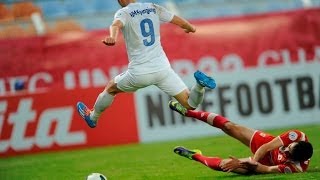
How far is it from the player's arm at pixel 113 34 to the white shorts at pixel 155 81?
0.67 m

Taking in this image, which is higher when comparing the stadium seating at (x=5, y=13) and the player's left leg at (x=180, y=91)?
the stadium seating at (x=5, y=13)

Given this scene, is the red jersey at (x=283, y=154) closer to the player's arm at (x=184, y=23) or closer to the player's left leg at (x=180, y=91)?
the player's left leg at (x=180, y=91)

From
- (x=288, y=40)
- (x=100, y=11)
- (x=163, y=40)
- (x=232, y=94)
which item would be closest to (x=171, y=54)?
(x=163, y=40)

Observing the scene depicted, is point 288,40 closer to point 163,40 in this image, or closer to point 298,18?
point 298,18

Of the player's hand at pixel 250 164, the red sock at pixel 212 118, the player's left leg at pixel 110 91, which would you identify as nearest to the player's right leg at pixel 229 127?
the red sock at pixel 212 118

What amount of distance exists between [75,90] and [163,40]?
1.98m

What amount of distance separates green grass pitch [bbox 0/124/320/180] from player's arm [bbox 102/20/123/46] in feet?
6.04

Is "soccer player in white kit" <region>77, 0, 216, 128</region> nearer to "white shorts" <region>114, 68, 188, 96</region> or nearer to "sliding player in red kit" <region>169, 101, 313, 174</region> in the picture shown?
"white shorts" <region>114, 68, 188, 96</region>

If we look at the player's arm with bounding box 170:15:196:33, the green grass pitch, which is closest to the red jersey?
the green grass pitch

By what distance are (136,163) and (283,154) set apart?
3.24 meters

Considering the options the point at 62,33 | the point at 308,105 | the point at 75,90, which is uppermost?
the point at 62,33

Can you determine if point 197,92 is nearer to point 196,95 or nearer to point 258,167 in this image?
point 196,95

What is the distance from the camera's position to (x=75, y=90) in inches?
588

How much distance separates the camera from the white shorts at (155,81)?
9359 millimetres
